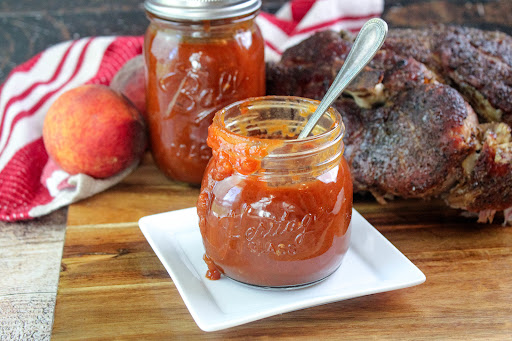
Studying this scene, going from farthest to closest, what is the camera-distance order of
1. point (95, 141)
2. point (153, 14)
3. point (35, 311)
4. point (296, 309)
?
point (95, 141)
point (153, 14)
point (35, 311)
point (296, 309)

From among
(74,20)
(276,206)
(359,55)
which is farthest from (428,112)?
(74,20)

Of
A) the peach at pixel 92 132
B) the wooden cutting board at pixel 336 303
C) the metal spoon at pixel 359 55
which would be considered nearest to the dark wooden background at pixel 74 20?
the peach at pixel 92 132

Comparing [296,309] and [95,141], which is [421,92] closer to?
[296,309]

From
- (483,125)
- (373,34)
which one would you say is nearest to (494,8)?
(483,125)

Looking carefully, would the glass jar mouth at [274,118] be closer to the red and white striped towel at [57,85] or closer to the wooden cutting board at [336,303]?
the wooden cutting board at [336,303]

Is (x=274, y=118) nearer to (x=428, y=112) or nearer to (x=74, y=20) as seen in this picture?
(x=428, y=112)
